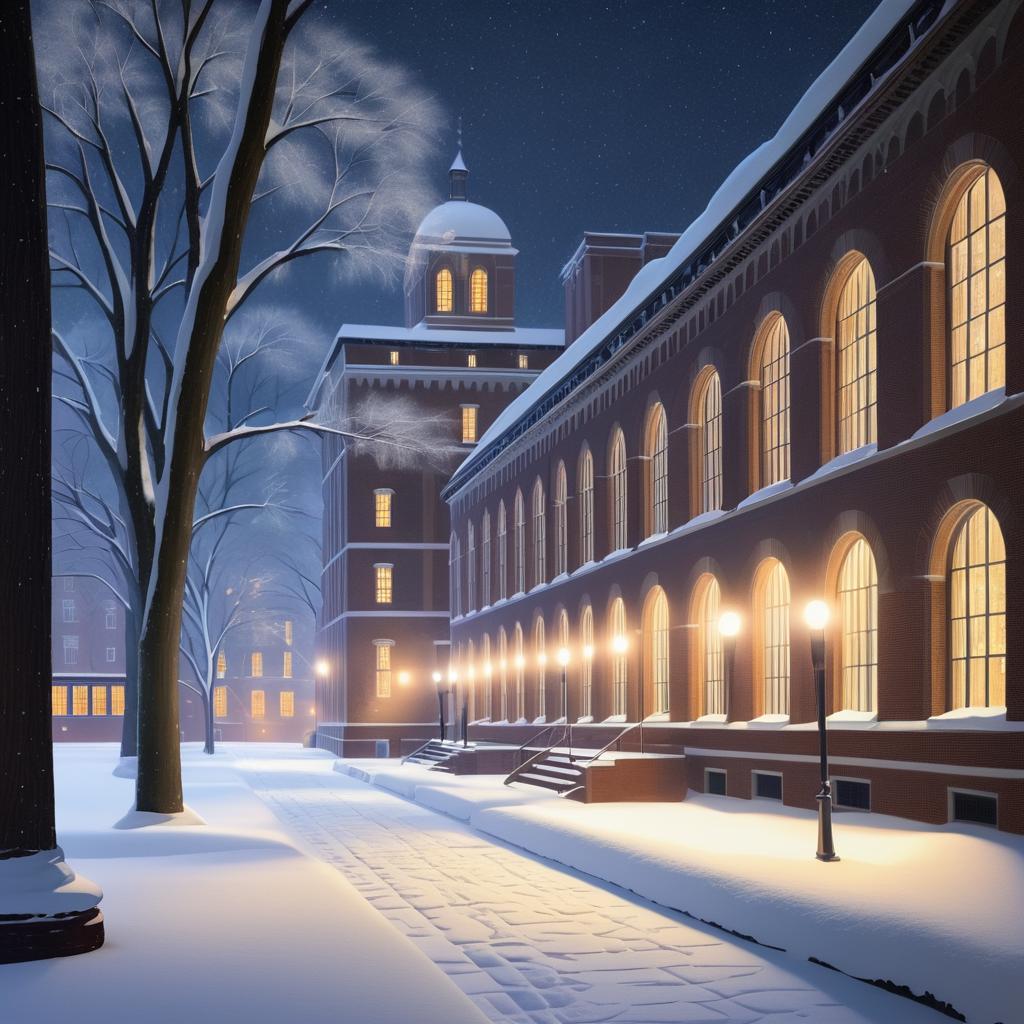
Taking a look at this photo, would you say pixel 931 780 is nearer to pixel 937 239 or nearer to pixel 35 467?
pixel 937 239

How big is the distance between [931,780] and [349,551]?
42414 mm

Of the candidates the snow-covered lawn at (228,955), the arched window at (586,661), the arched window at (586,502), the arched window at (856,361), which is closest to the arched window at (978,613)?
the arched window at (856,361)

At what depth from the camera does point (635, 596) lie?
31016 mm

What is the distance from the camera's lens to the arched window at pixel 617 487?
109ft

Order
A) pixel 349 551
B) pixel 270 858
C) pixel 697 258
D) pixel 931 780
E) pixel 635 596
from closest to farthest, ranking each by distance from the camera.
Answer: pixel 270 858 < pixel 931 780 < pixel 697 258 < pixel 635 596 < pixel 349 551

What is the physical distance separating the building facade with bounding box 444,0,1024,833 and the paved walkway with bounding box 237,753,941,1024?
16.3ft

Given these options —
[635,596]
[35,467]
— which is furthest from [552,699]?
[35,467]

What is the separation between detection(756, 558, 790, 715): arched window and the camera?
23.2 m

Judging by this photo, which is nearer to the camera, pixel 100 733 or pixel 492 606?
pixel 492 606

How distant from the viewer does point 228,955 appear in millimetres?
9492

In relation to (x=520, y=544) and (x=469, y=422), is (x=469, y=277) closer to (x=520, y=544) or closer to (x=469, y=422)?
(x=469, y=422)

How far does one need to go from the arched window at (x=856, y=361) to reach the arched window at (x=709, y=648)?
5.81 m

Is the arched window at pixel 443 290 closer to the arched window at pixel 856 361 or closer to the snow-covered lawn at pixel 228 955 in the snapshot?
the arched window at pixel 856 361

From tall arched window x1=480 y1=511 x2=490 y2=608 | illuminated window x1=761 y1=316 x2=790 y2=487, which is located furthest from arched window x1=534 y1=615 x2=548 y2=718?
illuminated window x1=761 y1=316 x2=790 y2=487
